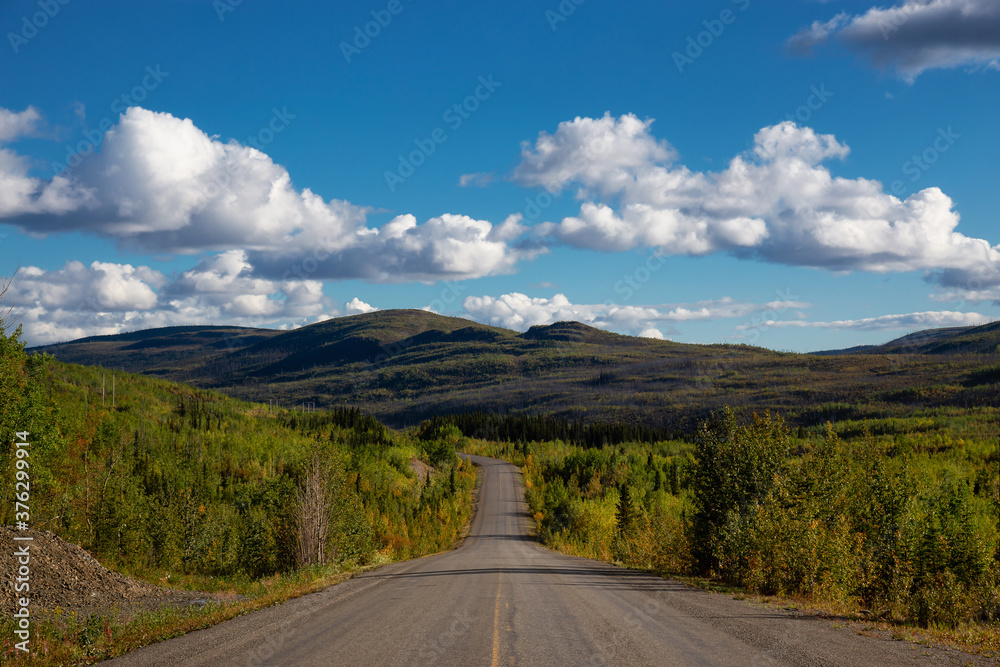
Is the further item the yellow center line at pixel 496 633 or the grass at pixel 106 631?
the grass at pixel 106 631

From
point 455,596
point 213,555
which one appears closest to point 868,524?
point 455,596

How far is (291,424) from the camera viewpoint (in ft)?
472

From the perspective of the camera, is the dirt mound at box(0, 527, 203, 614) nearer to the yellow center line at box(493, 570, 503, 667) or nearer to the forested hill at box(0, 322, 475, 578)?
the forested hill at box(0, 322, 475, 578)

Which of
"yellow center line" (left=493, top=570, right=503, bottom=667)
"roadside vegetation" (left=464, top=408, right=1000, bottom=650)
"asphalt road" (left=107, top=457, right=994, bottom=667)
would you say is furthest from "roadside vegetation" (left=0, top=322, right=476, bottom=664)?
"roadside vegetation" (left=464, top=408, right=1000, bottom=650)

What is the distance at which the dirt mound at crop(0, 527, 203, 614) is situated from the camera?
1816 centimetres

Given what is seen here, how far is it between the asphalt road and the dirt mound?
620cm

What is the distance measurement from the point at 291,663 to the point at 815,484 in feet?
64.6

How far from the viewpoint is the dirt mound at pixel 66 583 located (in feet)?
59.6

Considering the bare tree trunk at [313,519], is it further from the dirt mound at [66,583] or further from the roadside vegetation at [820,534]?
the roadside vegetation at [820,534]

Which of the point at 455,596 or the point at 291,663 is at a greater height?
the point at 291,663

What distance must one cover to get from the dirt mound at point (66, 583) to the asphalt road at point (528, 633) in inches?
244

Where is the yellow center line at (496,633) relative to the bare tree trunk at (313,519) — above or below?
above

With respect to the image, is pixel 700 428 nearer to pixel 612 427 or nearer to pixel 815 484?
pixel 815 484

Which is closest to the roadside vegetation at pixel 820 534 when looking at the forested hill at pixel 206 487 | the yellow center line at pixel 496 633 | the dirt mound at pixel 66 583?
the yellow center line at pixel 496 633
